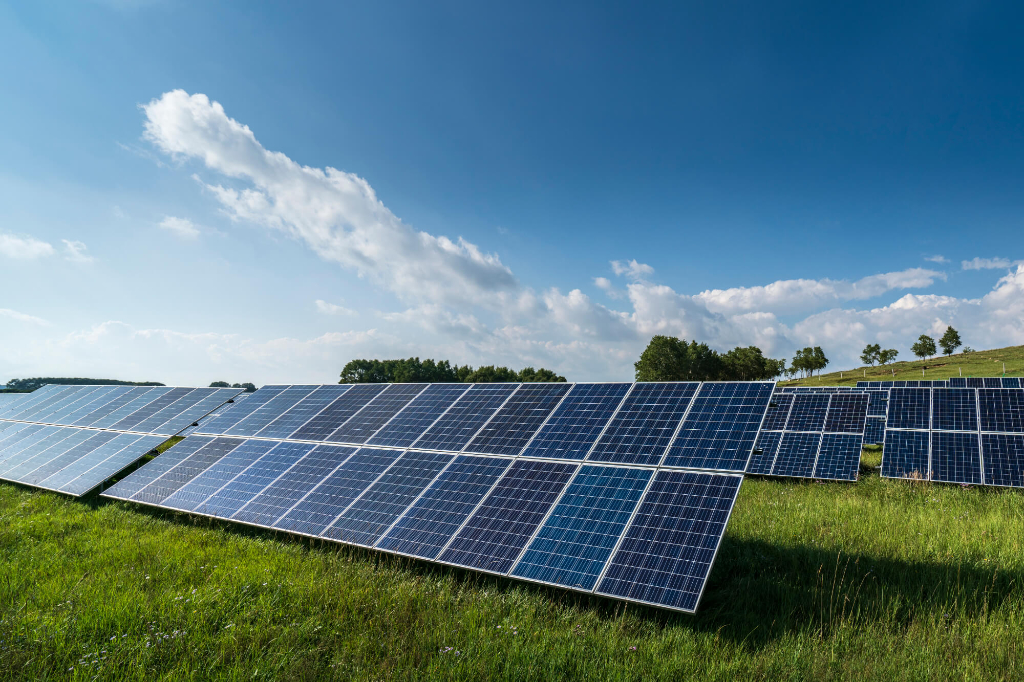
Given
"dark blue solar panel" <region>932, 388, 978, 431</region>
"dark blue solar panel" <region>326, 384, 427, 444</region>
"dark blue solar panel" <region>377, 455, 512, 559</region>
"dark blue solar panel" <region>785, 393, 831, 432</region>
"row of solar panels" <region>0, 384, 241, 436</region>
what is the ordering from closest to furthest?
"dark blue solar panel" <region>377, 455, 512, 559</region> < "dark blue solar panel" <region>326, 384, 427, 444</region> < "dark blue solar panel" <region>932, 388, 978, 431</region> < "row of solar panels" <region>0, 384, 241, 436</region> < "dark blue solar panel" <region>785, 393, 831, 432</region>

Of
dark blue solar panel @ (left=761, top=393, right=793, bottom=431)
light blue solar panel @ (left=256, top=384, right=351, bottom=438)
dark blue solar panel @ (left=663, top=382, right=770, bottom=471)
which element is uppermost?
dark blue solar panel @ (left=761, top=393, right=793, bottom=431)

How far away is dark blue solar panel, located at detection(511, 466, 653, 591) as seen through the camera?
6832 mm

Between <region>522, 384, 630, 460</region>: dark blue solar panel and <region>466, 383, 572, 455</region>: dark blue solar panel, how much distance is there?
0.84 feet

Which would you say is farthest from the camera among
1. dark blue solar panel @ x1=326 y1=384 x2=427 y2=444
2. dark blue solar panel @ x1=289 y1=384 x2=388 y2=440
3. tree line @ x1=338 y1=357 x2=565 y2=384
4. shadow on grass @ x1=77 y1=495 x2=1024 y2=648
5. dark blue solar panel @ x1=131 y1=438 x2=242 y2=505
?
tree line @ x1=338 y1=357 x2=565 y2=384

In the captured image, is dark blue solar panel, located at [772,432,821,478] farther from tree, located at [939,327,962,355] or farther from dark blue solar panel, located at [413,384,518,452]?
tree, located at [939,327,962,355]

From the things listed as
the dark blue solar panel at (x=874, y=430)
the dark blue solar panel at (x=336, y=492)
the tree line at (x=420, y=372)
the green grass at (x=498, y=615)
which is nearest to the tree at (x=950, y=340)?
the tree line at (x=420, y=372)

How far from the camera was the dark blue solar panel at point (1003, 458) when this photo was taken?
562 inches

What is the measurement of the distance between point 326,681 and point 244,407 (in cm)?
1443

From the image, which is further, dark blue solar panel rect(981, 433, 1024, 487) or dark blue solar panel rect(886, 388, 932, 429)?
dark blue solar panel rect(886, 388, 932, 429)

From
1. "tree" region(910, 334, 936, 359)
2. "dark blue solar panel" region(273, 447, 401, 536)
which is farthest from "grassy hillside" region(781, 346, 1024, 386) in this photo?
"dark blue solar panel" region(273, 447, 401, 536)

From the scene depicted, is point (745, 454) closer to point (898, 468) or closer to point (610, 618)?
point (610, 618)

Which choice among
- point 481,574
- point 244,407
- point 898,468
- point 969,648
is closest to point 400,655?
point 481,574

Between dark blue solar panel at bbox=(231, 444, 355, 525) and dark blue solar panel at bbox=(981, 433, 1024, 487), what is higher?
dark blue solar panel at bbox=(981, 433, 1024, 487)

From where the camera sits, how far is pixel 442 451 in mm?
10828
